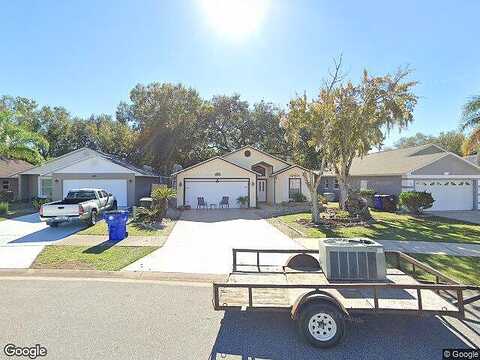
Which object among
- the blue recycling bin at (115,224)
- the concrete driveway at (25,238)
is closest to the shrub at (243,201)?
the concrete driveway at (25,238)

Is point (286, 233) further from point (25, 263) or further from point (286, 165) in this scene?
point (286, 165)

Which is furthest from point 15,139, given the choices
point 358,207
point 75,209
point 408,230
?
point 408,230

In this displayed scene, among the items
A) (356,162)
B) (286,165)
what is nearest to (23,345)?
(286,165)

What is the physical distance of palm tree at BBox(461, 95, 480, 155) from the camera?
1839 cm

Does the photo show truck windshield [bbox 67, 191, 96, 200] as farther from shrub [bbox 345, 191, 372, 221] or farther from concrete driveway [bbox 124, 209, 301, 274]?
shrub [bbox 345, 191, 372, 221]

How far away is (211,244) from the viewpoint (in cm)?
1168

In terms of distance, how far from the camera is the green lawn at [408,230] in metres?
12.7

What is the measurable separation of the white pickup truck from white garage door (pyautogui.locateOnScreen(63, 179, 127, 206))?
19.8 ft

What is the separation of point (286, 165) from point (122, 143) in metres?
21.0

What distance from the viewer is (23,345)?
4.46 meters

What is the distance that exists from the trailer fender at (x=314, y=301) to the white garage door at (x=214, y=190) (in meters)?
20.6

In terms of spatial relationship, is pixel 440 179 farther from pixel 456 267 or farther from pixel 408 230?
pixel 456 267

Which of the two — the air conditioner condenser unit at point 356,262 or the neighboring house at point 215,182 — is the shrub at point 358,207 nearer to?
the neighboring house at point 215,182

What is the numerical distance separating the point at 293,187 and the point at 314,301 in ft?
78.0
